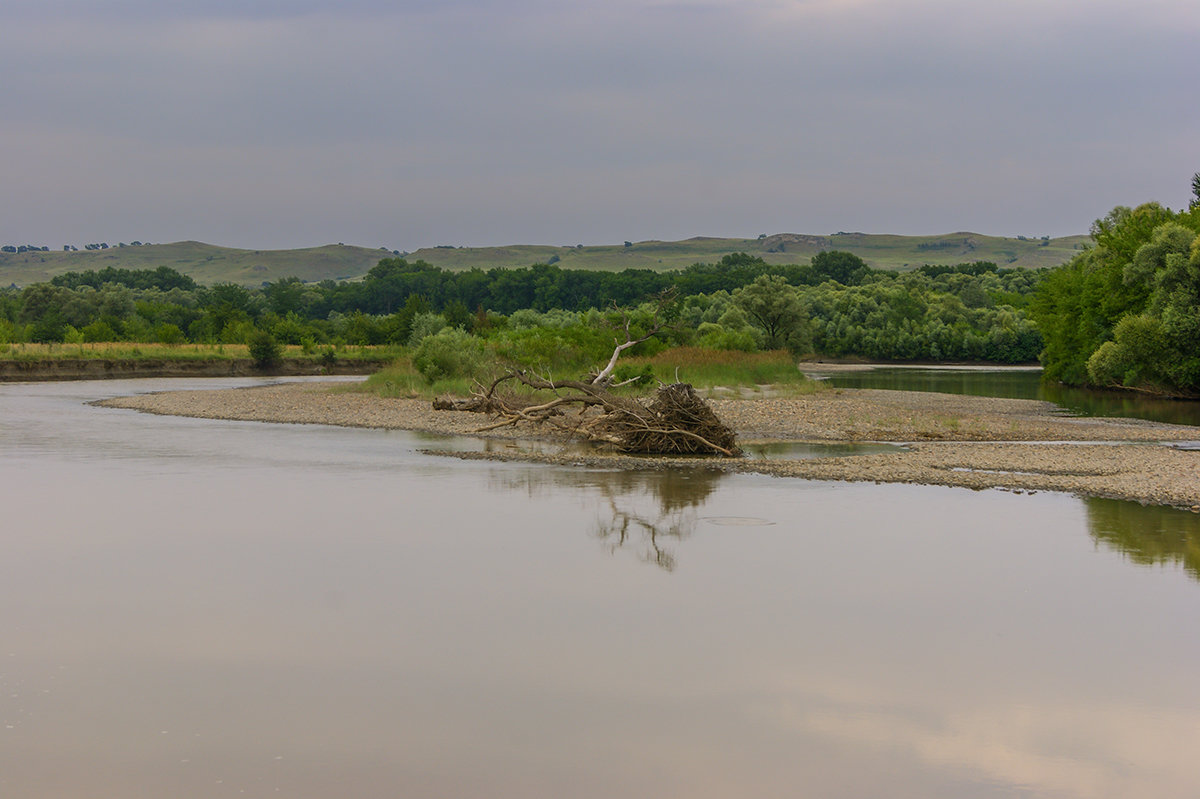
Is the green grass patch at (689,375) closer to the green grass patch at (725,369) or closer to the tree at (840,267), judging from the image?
the green grass patch at (725,369)

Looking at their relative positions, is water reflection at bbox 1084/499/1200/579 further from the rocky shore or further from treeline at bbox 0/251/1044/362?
treeline at bbox 0/251/1044/362

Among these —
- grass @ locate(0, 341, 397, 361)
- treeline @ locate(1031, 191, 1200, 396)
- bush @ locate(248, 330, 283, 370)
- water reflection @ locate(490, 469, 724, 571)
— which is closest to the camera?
water reflection @ locate(490, 469, 724, 571)

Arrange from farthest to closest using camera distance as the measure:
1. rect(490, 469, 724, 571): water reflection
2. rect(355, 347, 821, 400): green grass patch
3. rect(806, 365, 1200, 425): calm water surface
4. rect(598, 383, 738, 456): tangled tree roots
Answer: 1. rect(355, 347, 821, 400): green grass patch
2. rect(806, 365, 1200, 425): calm water surface
3. rect(598, 383, 738, 456): tangled tree roots
4. rect(490, 469, 724, 571): water reflection

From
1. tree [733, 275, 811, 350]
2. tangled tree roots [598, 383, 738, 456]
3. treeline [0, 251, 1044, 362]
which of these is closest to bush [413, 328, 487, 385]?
treeline [0, 251, 1044, 362]

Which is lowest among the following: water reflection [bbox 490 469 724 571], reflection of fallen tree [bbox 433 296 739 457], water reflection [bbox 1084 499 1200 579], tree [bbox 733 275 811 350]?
water reflection [bbox 490 469 724 571]

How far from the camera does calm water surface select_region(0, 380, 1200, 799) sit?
25.8ft

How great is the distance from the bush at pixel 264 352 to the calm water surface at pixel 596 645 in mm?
56657

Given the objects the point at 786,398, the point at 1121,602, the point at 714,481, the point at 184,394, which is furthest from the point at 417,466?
the point at 184,394

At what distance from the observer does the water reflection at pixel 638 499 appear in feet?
52.1

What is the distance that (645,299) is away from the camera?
511ft

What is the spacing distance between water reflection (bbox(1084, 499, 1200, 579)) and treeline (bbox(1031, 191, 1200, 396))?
1304 inches

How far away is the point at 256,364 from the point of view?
2960 inches

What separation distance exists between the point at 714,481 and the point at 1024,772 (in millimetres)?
14196

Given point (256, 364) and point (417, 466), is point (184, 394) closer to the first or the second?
point (256, 364)
